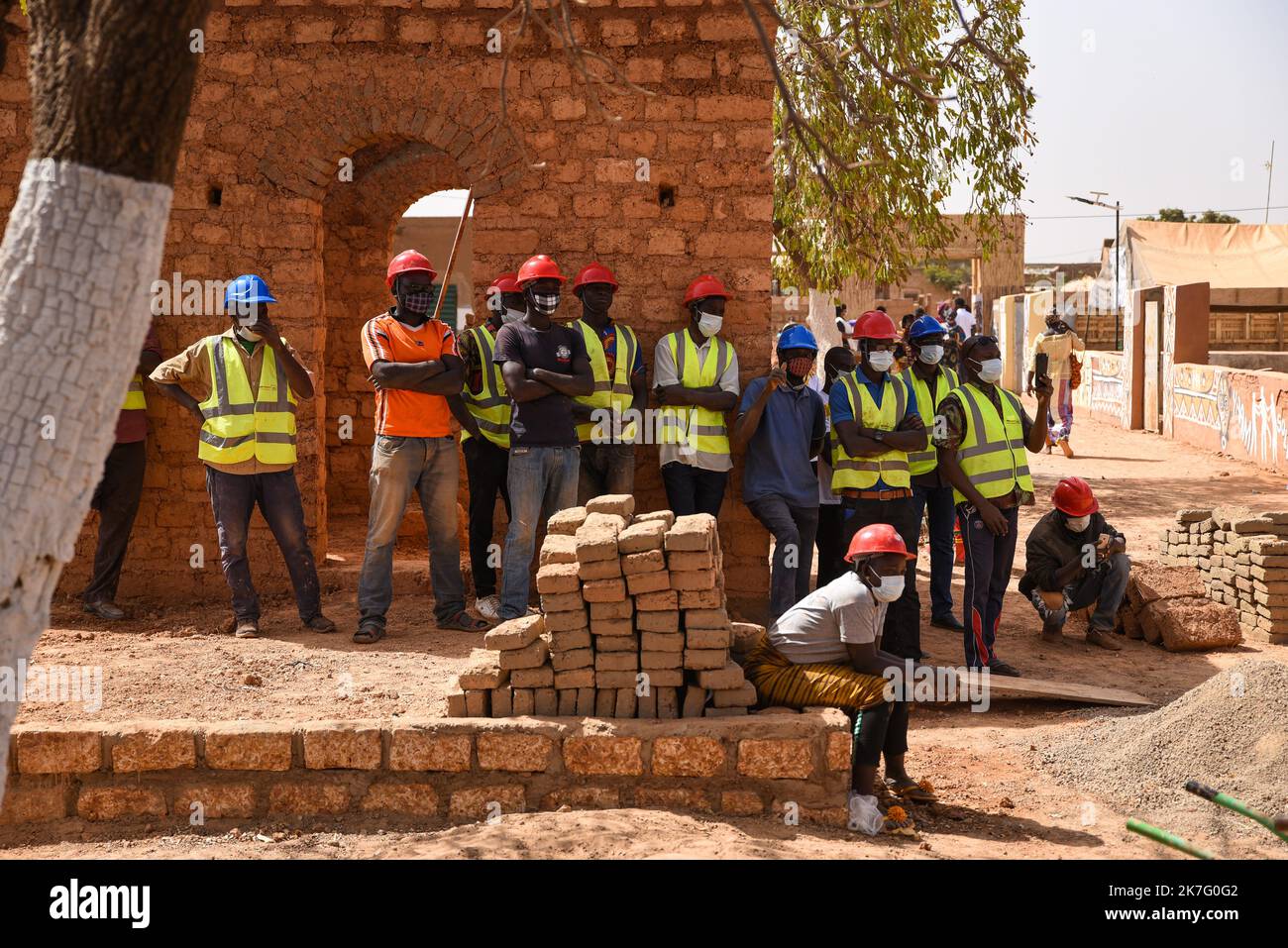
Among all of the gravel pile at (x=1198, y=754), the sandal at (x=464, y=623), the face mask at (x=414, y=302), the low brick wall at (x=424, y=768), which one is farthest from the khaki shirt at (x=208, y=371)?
the gravel pile at (x=1198, y=754)

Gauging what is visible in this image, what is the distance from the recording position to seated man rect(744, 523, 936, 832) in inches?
223

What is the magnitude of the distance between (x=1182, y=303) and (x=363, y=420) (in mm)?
13421

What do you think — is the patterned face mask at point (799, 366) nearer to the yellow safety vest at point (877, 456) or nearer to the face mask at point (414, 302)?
the yellow safety vest at point (877, 456)

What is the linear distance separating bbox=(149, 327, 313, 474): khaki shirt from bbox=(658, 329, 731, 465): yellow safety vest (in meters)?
2.37

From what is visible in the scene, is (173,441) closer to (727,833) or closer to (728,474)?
(728,474)

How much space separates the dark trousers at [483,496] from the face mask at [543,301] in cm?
98

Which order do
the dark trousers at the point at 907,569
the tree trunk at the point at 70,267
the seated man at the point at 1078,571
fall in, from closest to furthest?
1. the tree trunk at the point at 70,267
2. the dark trousers at the point at 907,569
3. the seated man at the point at 1078,571

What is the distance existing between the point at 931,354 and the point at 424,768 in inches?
166

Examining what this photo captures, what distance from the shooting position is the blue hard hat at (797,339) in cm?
807

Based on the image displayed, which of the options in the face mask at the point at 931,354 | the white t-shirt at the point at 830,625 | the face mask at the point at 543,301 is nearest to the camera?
the white t-shirt at the point at 830,625

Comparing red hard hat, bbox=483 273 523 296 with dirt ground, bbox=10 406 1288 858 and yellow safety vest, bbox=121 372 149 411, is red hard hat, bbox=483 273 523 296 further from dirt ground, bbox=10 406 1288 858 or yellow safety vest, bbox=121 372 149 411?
yellow safety vest, bbox=121 372 149 411

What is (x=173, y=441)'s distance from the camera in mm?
8883

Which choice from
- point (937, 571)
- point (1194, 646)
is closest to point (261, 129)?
point (937, 571)

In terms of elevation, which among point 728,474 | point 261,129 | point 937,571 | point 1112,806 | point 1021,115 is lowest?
point 1112,806
